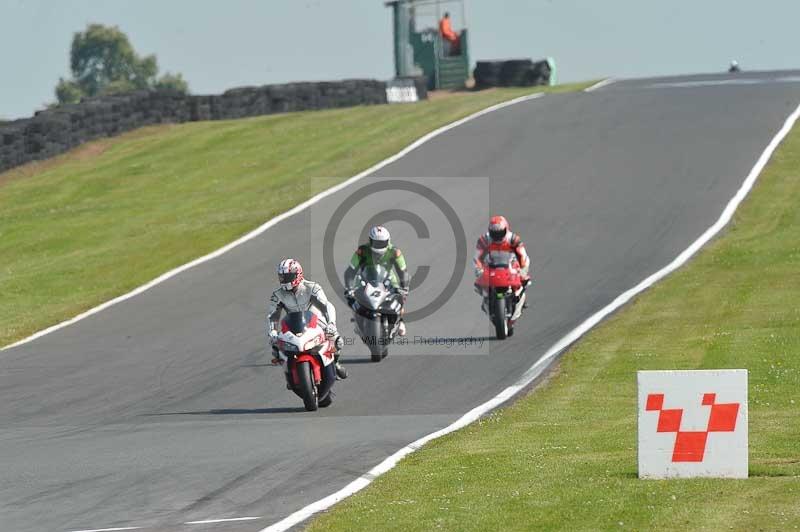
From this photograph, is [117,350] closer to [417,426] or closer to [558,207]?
[417,426]

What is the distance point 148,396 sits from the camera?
1725 cm

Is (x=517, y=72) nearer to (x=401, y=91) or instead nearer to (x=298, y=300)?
(x=401, y=91)

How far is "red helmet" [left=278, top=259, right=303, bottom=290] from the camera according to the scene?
624 inches

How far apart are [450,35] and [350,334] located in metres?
36.1

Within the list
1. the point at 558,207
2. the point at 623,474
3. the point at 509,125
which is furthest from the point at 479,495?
the point at 509,125

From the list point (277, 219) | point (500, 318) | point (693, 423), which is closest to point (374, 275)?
point (500, 318)

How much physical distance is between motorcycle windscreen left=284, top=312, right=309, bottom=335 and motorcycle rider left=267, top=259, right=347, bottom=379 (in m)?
0.20

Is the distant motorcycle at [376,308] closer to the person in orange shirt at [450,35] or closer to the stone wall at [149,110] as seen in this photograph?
the stone wall at [149,110]

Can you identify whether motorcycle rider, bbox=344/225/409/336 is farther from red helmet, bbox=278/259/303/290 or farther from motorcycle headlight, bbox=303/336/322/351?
motorcycle headlight, bbox=303/336/322/351

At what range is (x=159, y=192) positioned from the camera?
36781mm

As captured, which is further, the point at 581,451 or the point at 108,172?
the point at 108,172

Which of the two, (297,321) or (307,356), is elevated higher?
(297,321)

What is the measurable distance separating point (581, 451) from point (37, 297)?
16062 millimetres

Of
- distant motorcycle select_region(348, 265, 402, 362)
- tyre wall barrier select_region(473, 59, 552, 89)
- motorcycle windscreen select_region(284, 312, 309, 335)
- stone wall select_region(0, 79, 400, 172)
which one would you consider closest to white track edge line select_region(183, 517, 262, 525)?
motorcycle windscreen select_region(284, 312, 309, 335)
